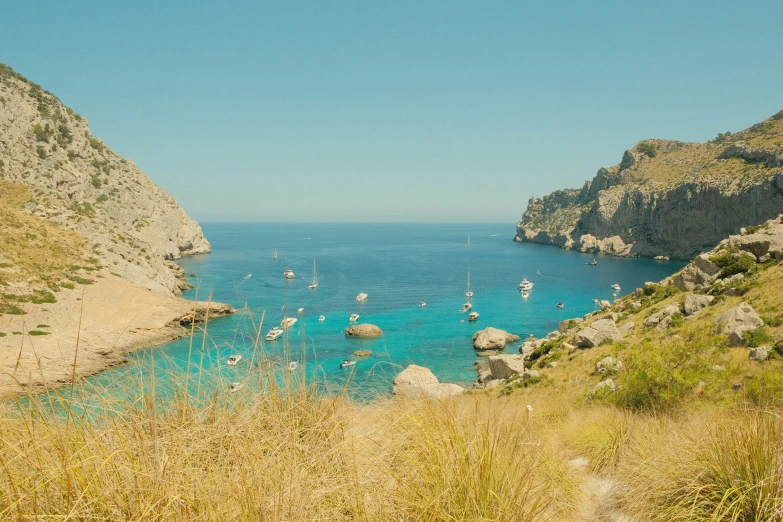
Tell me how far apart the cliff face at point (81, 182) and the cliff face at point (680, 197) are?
330 feet

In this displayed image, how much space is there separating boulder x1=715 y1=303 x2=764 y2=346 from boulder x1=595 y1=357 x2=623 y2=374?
3.55 meters

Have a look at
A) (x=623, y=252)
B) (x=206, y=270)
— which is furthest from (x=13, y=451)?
(x=623, y=252)

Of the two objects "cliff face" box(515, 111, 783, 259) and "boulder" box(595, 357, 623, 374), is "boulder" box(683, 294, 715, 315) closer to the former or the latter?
"boulder" box(595, 357, 623, 374)

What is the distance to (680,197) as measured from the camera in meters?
101

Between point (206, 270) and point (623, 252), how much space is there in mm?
97545

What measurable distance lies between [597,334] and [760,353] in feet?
31.5

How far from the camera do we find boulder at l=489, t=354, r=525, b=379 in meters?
25.4

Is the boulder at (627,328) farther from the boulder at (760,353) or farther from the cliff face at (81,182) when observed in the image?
the cliff face at (81,182)

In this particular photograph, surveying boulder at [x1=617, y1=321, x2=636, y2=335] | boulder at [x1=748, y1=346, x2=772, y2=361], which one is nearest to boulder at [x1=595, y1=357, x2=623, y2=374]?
boulder at [x1=748, y1=346, x2=772, y2=361]

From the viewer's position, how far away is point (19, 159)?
6144 centimetres

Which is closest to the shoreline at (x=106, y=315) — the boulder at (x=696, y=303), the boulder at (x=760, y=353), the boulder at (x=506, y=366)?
the boulder at (x=506, y=366)

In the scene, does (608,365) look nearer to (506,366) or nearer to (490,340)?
(506,366)

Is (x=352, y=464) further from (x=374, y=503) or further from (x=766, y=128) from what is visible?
(x=766, y=128)

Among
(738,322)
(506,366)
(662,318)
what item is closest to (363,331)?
(506,366)
